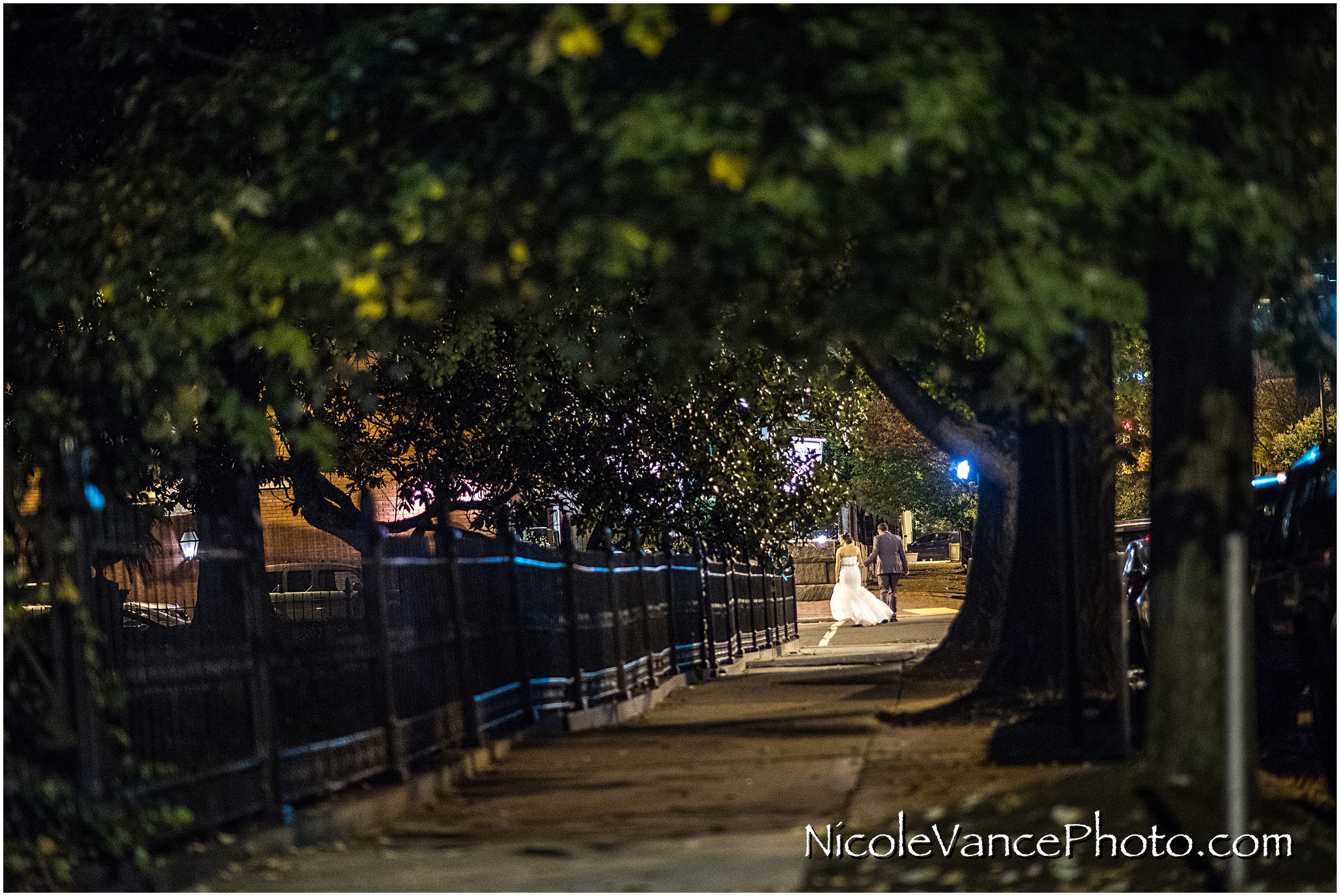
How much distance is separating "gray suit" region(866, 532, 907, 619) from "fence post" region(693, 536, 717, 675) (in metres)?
14.7

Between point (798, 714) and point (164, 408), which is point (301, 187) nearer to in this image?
point (164, 408)

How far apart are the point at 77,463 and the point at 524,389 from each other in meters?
10.4

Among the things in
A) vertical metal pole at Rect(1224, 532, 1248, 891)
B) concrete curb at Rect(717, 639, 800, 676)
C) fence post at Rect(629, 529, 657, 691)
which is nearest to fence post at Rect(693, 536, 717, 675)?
concrete curb at Rect(717, 639, 800, 676)

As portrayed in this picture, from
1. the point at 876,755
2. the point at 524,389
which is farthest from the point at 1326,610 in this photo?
the point at 524,389

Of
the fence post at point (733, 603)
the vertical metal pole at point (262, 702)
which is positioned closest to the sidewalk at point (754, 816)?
the vertical metal pole at point (262, 702)

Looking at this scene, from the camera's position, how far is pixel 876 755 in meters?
11.3

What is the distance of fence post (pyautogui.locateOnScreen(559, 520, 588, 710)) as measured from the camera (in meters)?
14.2

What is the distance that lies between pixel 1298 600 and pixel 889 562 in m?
26.0

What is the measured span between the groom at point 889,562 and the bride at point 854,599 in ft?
4.04

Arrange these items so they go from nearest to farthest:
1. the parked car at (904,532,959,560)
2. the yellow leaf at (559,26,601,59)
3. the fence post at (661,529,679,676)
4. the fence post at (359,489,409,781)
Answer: the yellow leaf at (559,26,601,59)
the fence post at (359,489,409,781)
the fence post at (661,529,679,676)
the parked car at (904,532,959,560)

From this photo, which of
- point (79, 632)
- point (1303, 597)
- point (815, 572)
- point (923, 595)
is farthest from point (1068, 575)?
point (815, 572)

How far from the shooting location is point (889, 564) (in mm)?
36188

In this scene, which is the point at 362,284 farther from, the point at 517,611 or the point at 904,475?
the point at 904,475

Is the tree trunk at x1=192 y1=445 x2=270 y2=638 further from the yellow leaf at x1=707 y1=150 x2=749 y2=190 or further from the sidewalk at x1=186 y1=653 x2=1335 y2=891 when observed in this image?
the yellow leaf at x1=707 y1=150 x2=749 y2=190
